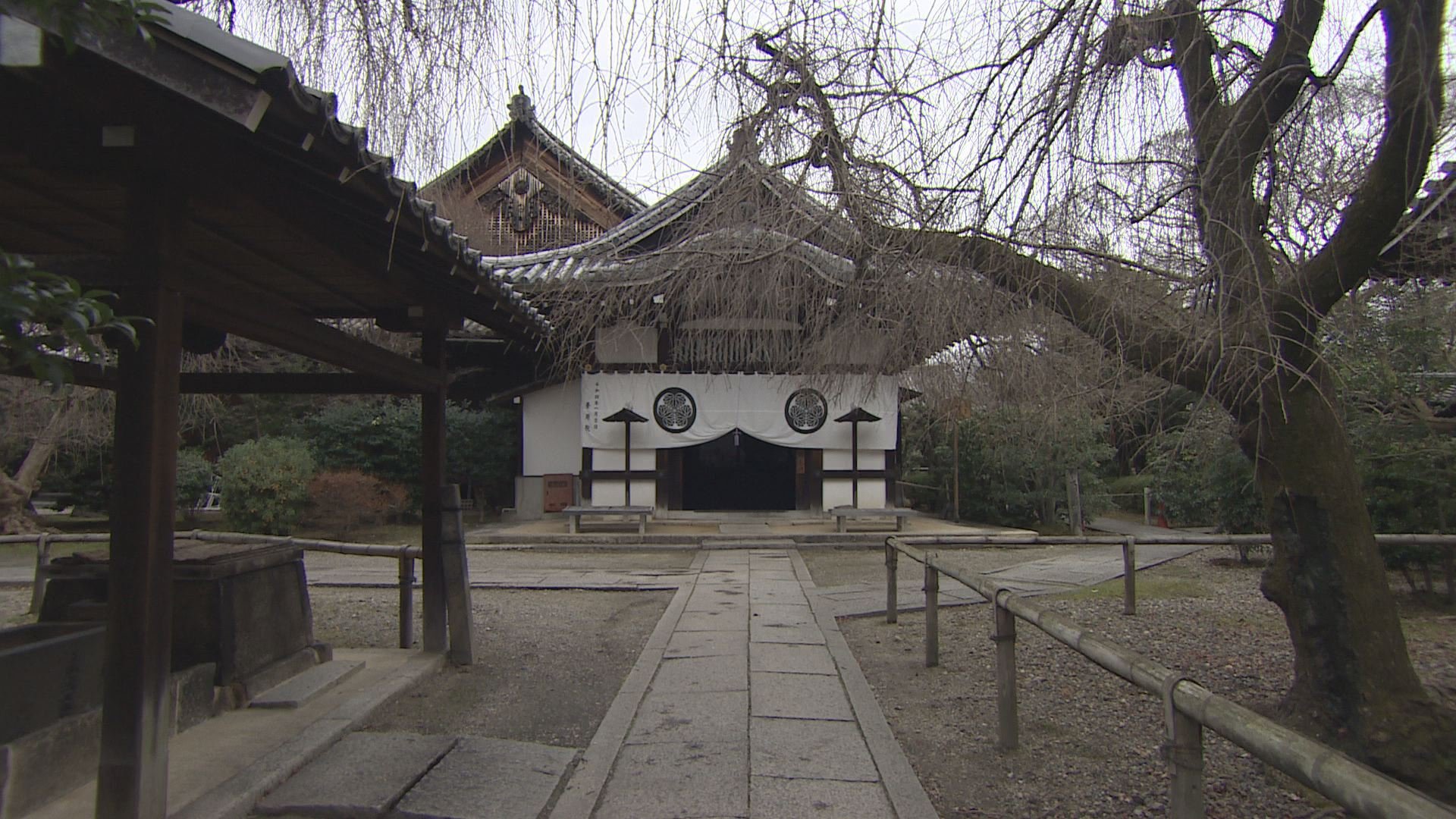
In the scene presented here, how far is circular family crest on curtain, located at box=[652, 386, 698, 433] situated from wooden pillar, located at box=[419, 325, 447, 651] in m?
8.45

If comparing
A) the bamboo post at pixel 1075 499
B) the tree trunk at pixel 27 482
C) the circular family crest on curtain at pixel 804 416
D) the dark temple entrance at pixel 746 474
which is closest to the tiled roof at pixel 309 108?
the circular family crest on curtain at pixel 804 416

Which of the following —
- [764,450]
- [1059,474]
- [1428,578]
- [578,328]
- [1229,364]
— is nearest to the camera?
[1229,364]

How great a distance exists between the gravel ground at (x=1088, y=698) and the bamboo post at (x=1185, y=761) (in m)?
1.11

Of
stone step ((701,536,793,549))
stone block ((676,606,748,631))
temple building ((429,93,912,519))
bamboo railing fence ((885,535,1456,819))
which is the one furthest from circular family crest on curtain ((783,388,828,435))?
bamboo railing fence ((885,535,1456,819))

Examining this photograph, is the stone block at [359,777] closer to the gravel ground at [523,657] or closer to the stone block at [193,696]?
the gravel ground at [523,657]

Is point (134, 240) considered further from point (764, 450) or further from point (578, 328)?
point (764, 450)

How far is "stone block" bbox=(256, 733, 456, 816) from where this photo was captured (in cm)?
300

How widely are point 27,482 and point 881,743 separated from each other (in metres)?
14.4

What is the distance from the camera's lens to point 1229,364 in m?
3.03

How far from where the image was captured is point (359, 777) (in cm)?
329

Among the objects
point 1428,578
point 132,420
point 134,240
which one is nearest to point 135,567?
point 132,420

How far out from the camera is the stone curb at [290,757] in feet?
9.52

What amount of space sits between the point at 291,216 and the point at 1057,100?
313 cm

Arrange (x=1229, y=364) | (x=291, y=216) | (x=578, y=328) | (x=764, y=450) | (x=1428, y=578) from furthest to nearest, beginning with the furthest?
(x=764, y=450) → (x=1428, y=578) → (x=578, y=328) → (x=291, y=216) → (x=1229, y=364)
